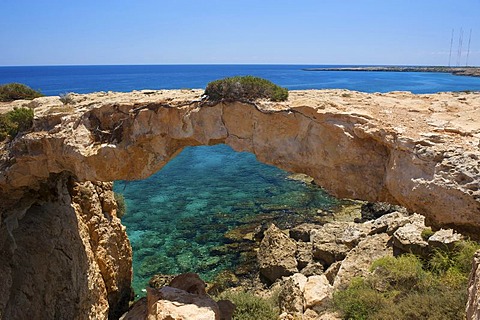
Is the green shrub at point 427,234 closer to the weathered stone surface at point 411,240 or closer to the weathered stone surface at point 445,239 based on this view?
the weathered stone surface at point 411,240

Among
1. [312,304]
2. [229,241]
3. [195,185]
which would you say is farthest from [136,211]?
[312,304]

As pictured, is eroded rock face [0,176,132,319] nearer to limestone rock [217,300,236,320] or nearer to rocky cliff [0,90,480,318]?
rocky cliff [0,90,480,318]

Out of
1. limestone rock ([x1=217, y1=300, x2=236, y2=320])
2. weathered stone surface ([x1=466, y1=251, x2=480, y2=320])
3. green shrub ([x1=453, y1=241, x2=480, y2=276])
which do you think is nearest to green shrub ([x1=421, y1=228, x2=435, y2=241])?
green shrub ([x1=453, y1=241, x2=480, y2=276])

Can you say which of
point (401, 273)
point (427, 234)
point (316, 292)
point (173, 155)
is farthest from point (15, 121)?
point (427, 234)

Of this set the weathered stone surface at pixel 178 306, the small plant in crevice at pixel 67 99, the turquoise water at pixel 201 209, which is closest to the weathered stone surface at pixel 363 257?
the weathered stone surface at pixel 178 306

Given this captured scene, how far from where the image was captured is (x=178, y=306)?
8062 mm

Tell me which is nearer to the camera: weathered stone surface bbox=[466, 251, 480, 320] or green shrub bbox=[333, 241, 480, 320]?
weathered stone surface bbox=[466, 251, 480, 320]

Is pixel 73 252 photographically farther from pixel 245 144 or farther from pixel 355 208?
pixel 355 208

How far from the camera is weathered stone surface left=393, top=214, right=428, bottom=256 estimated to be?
10.7m

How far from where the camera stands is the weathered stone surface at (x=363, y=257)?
1063 cm

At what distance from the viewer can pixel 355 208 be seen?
20719 millimetres

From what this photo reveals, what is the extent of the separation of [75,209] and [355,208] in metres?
15.4

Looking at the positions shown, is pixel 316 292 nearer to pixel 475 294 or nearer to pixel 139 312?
pixel 139 312

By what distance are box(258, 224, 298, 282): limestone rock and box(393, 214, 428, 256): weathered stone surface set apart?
4206 mm
